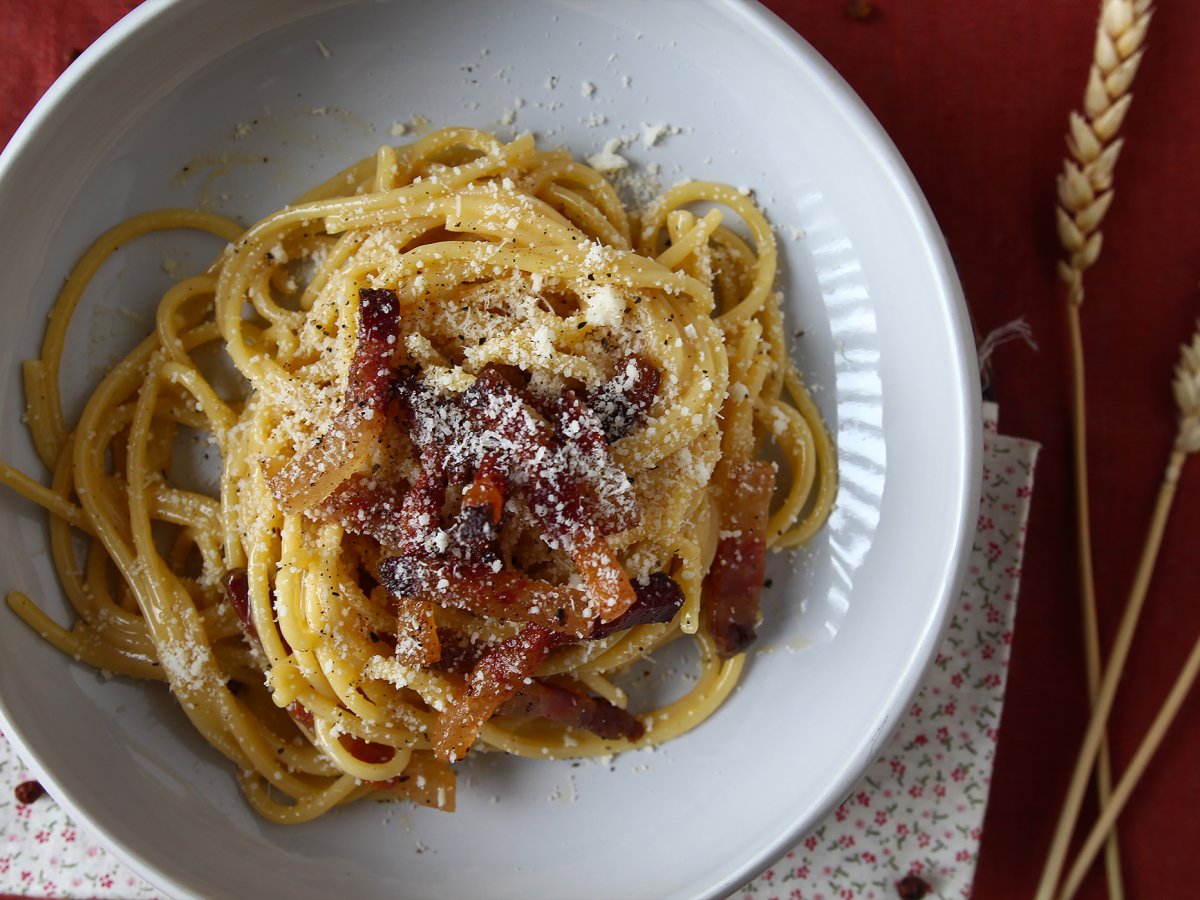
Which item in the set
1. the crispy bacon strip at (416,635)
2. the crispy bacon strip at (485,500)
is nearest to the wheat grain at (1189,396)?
the crispy bacon strip at (485,500)

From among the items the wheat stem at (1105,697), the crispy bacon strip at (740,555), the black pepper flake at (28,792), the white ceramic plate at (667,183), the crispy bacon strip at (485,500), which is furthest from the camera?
the wheat stem at (1105,697)

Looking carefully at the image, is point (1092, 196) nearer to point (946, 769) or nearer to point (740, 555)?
point (740, 555)

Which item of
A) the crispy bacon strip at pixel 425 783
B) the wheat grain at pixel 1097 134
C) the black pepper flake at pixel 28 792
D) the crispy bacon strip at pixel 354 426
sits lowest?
the black pepper flake at pixel 28 792

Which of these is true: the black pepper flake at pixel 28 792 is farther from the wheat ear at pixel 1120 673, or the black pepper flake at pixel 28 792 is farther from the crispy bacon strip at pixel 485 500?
the wheat ear at pixel 1120 673

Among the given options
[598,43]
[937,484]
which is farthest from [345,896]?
[598,43]

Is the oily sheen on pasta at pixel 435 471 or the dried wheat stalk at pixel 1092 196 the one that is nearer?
the oily sheen on pasta at pixel 435 471

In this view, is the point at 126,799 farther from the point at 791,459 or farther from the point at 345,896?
the point at 791,459
